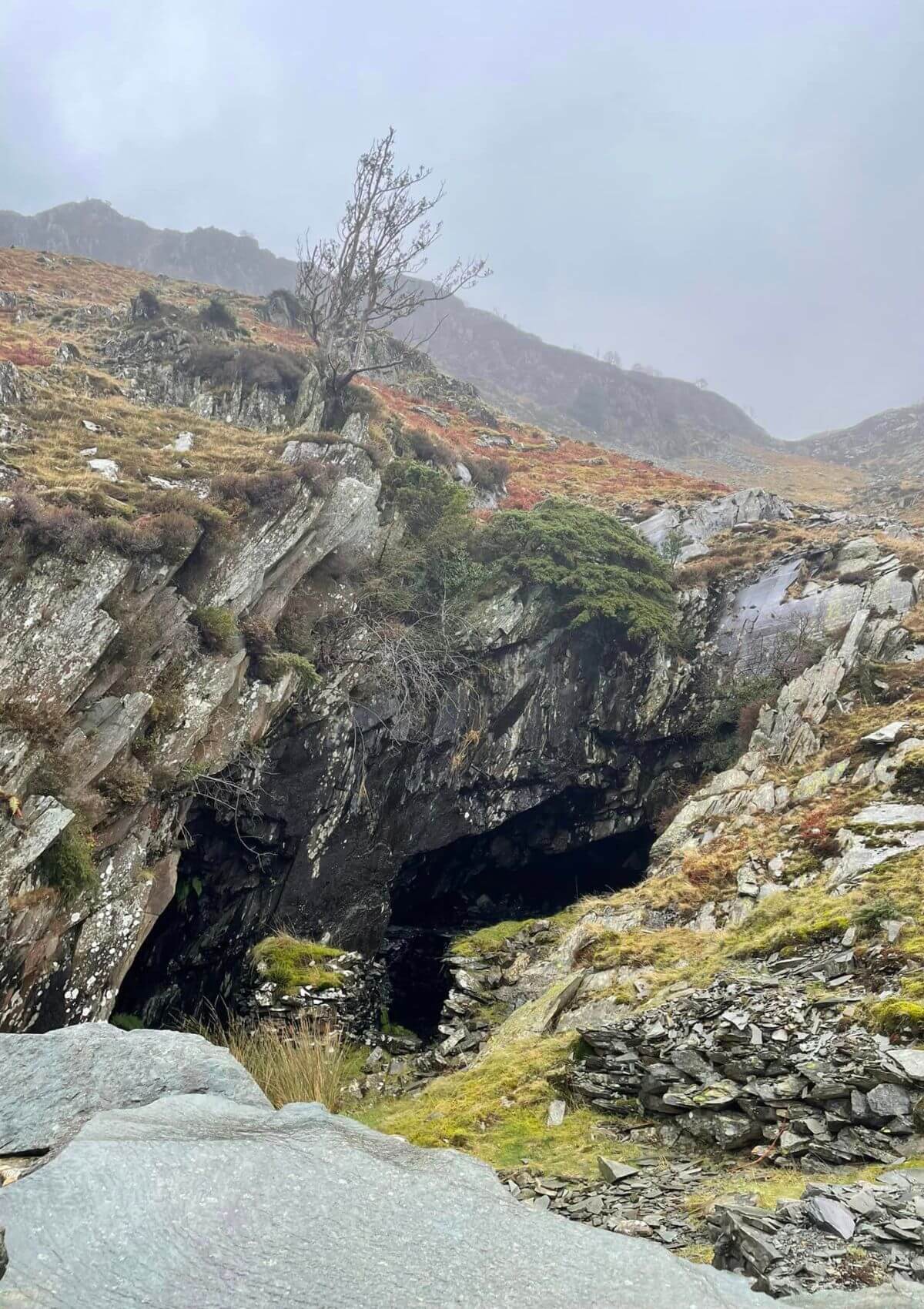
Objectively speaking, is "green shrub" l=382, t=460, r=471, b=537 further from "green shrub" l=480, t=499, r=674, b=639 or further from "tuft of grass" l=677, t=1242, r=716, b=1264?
"tuft of grass" l=677, t=1242, r=716, b=1264

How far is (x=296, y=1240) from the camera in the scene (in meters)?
3.62

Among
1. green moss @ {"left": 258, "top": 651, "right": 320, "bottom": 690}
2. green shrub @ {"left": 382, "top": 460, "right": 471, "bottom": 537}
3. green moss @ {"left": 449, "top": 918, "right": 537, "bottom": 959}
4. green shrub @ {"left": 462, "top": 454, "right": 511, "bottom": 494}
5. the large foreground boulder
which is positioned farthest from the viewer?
green shrub @ {"left": 462, "top": 454, "right": 511, "bottom": 494}

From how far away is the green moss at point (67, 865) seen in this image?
37.6 ft

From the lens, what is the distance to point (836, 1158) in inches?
219

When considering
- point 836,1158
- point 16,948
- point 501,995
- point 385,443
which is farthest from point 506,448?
point 836,1158

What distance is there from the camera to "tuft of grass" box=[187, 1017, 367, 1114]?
9.93 metres

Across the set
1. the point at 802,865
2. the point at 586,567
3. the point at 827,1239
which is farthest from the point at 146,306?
the point at 827,1239

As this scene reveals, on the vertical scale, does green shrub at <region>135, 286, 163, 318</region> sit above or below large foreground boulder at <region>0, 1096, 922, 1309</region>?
above

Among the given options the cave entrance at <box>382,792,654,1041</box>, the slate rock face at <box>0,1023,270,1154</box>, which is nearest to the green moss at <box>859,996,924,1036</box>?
the slate rock face at <box>0,1023,270,1154</box>

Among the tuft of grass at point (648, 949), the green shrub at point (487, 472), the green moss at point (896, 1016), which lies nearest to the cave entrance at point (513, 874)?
the tuft of grass at point (648, 949)

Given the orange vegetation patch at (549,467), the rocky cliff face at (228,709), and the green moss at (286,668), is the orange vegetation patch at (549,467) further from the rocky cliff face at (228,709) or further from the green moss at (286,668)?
the green moss at (286,668)

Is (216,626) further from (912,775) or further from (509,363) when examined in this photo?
(509,363)

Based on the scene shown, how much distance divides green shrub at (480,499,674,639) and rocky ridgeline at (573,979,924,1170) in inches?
515

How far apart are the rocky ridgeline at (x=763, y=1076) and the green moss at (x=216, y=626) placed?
10.6 metres
